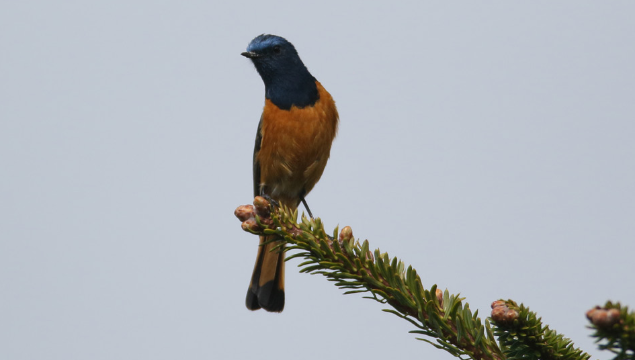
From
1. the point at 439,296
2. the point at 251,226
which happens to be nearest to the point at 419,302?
the point at 439,296

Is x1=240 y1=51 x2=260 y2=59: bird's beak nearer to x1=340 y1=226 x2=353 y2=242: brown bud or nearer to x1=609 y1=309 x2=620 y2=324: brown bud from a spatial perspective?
x1=340 y1=226 x2=353 y2=242: brown bud

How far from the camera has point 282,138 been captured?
5586 mm

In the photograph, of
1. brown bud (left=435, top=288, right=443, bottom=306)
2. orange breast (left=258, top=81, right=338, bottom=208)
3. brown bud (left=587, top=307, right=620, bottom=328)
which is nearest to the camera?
brown bud (left=587, top=307, right=620, bottom=328)

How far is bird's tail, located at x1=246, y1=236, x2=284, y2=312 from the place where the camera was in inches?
221

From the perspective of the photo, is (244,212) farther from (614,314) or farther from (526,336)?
(614,314)

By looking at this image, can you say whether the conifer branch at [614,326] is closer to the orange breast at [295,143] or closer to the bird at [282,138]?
the bird at [282,138]

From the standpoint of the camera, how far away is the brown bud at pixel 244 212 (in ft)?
10.6

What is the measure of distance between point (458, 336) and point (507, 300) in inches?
14.2

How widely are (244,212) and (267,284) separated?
8.37ft

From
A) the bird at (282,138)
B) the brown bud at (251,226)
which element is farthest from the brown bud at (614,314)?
the bird at (282,138)

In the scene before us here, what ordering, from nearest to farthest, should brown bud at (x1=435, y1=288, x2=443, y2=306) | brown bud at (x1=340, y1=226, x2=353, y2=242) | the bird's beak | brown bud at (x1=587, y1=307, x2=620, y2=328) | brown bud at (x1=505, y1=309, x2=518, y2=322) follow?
brown bud at (x1=587, y1=307, x2=620, y2=328) → brown bud at (x1=505, y1=309, x2=518, y2=322) → brown bud at (x1=435, y1=288, x2=443, y2=306) → brown bud at (x1=340, y1=226, x2=353, y2=242) → the bird's beak

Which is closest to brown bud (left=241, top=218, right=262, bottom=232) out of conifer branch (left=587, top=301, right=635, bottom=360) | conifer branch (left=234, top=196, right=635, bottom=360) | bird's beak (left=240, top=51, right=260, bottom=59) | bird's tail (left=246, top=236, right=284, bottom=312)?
conifer branch (left=234, top=196, right=635, bottom=360)

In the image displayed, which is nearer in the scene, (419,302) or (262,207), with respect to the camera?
(419,302)

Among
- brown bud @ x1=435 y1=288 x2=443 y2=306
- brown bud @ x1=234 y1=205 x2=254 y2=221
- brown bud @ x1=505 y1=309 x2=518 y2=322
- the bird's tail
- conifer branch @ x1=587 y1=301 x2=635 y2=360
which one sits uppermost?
the bird's tail
